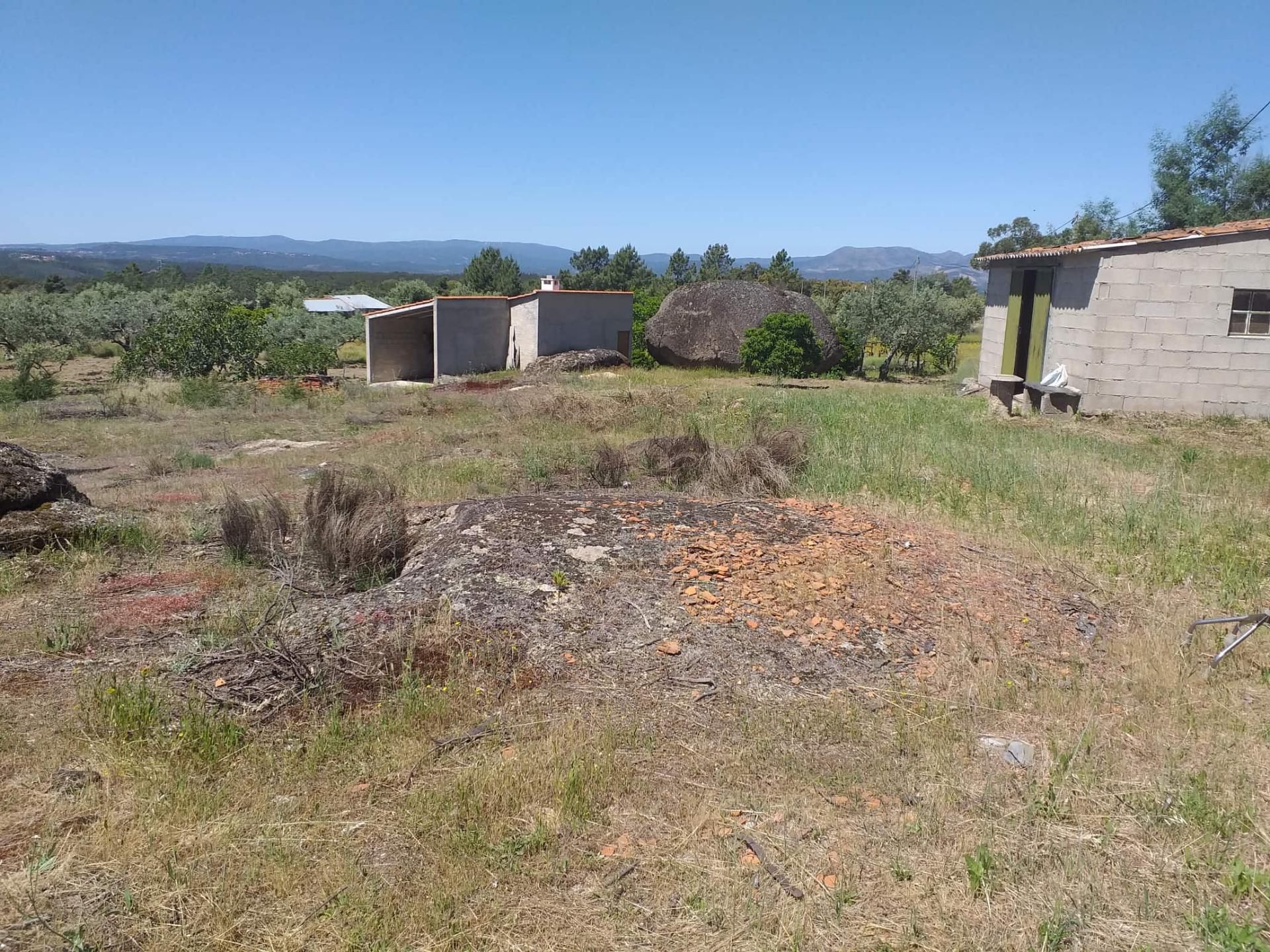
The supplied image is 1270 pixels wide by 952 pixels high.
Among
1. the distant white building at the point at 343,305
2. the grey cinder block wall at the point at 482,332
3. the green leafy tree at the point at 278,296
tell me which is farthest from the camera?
the green leafy tree at the point at 278,296

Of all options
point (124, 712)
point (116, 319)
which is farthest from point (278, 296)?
point (124, 712)

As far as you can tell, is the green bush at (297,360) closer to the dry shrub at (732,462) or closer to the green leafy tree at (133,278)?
the dry shrub at (732,462)

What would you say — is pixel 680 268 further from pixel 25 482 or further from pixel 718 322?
pixel 25 482

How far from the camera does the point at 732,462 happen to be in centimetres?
951

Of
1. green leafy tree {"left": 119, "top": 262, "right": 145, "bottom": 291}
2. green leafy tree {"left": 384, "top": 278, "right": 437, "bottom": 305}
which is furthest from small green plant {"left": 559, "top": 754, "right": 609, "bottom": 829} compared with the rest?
green leafy tree {"left": 119, "top": 262, "right": 145, "bottom": 291}

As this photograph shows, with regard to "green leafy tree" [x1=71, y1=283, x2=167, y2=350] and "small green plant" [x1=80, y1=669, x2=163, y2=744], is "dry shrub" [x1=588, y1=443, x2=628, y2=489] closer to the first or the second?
"small green plant" [x1=80, y1=669, x2=163, y2=744]

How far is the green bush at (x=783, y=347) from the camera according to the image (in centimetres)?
2408

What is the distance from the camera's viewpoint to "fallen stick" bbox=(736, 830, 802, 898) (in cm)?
313

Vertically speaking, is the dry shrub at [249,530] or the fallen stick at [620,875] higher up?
the dry shrub at [249,530]

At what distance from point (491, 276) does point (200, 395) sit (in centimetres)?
3931

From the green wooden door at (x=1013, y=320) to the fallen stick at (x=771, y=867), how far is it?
16.0 m

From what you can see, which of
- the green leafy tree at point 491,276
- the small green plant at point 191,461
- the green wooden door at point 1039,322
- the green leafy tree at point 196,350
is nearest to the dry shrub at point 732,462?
the small green plant at point 191,461

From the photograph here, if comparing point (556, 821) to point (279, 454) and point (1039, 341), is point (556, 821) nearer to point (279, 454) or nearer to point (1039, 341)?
point (279, 454)

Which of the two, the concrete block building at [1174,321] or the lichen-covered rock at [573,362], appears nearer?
the concrete block building at [1174,321]
